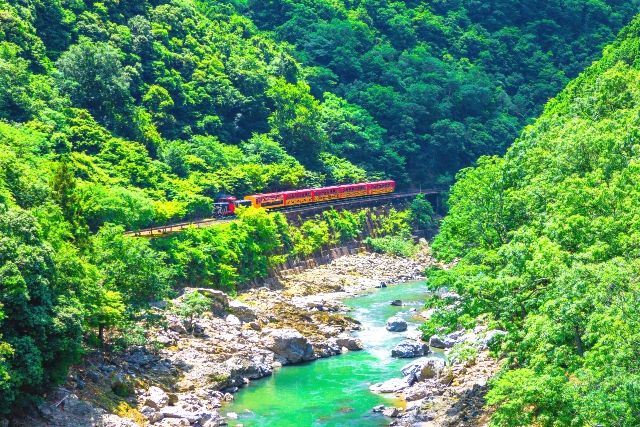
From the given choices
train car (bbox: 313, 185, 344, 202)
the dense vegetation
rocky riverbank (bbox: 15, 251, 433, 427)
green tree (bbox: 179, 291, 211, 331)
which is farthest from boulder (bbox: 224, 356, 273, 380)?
train car (bbox: 313, 185, 344, 202)

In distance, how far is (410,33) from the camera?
454ft

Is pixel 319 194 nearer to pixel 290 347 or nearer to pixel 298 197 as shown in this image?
pixel 298 197

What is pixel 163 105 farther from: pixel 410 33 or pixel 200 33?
pixel 410 33

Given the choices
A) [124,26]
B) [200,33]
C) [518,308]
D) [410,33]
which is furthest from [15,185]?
[410,33]

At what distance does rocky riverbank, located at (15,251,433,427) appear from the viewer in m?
44.8

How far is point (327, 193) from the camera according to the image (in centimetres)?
9738

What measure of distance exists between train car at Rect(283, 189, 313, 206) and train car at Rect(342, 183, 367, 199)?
6192 millimetres

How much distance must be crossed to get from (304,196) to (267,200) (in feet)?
20.7

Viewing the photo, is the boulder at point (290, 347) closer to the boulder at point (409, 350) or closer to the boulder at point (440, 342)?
the boulder at point (409, 350)

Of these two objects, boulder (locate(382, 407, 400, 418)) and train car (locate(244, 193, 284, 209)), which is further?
train car (locate(244, 193, 284, 209))

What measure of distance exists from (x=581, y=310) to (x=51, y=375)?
2268 centimetres

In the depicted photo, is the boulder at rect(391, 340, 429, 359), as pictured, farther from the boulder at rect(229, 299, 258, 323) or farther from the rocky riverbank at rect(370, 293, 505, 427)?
the boulder at rect(229, 299, 258, 323)

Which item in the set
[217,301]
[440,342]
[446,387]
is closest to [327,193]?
[217,301]

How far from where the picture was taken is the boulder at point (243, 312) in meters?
63.2
